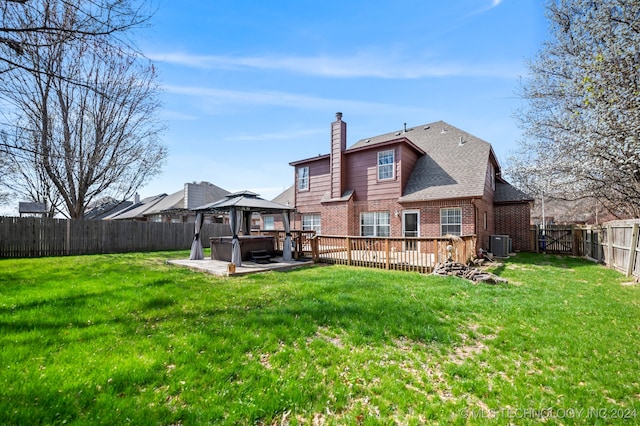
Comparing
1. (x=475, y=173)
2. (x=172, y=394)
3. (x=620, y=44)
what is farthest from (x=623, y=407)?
(x=475, y=173)

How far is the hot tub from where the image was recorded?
37.2 feet

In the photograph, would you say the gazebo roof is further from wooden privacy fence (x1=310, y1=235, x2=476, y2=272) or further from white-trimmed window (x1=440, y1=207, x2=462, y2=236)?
white-trimmed window (x1=440, y1=207, x2=462, y2=236)

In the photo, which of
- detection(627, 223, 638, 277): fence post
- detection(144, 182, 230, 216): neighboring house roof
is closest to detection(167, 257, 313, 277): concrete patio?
detection(627, 223, 638, 277): fence post

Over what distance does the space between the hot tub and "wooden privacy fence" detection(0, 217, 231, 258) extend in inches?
302

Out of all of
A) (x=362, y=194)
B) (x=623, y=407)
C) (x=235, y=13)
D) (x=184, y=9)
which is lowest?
(x=623, y=407)

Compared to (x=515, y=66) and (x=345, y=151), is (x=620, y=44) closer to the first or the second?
(x=515, y=66)

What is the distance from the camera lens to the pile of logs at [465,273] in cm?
780

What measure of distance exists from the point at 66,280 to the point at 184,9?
7.45 meters

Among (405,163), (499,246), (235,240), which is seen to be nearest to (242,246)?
(235,240)

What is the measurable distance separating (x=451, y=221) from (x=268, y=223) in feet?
39.9

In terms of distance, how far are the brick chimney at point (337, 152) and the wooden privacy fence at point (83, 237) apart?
1030 centimetres

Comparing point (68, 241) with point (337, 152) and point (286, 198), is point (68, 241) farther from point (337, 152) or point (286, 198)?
point (337, 152)

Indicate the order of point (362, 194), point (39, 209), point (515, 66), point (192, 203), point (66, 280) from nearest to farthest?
point (66, 280) → point (515, 66) → point (362, 194) → point (192, 203) → point (39, 209)

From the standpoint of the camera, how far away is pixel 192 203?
27.5 m
